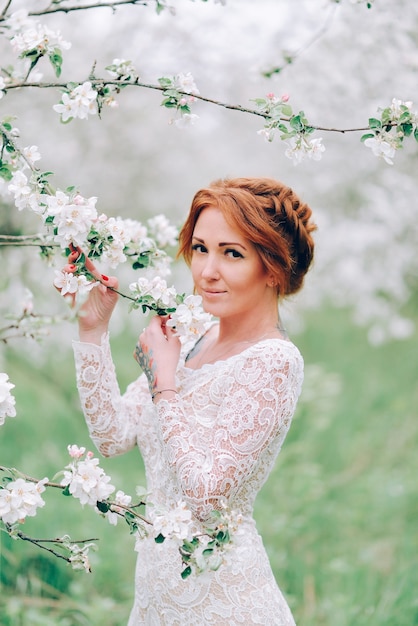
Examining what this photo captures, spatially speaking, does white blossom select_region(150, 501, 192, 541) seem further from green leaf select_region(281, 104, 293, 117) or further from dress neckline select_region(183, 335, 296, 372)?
green leaf select_region(281, 104, 293, 117)

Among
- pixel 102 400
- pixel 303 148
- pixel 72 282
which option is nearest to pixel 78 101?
pixel 72 282

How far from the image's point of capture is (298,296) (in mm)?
2402

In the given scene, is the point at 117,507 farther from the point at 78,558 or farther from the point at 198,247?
the point at 198,247

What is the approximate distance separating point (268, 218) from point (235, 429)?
55 cm

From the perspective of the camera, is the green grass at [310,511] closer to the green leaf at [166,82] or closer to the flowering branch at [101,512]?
the flowering branch at [101,512]

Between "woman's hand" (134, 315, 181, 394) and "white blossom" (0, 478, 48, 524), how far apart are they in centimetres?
50

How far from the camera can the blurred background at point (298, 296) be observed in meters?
3.59

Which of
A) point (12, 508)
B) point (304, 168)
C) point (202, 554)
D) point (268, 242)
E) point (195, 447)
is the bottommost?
point (202, 554)

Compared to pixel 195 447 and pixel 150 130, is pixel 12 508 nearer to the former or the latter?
pixel 195 447

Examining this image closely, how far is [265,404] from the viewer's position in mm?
1852

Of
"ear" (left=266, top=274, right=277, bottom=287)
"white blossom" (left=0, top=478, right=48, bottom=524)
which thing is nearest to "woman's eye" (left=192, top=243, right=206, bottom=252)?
"ear" (left=266, top=274, right=277, bottom=287)

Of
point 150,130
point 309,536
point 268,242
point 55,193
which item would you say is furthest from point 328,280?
point 55,193

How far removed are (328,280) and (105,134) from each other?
264cm

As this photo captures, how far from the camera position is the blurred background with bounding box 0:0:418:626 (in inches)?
141
